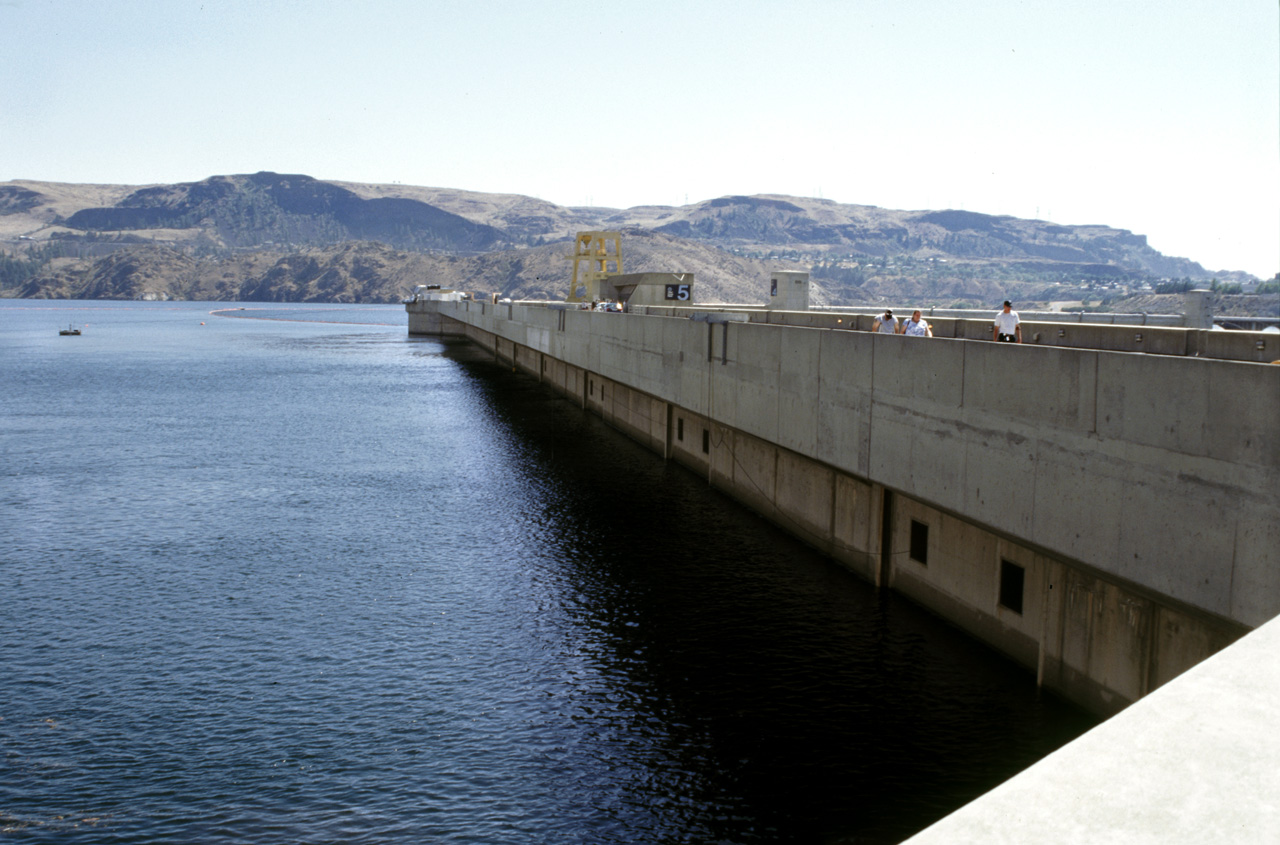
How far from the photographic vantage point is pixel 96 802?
1361 centimetres

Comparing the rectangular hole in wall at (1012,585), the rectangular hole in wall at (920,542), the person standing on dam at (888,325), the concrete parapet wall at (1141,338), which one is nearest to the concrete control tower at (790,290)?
the concrete parapet wall at (1141,338)

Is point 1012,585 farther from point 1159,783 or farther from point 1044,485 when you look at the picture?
point 1159,783

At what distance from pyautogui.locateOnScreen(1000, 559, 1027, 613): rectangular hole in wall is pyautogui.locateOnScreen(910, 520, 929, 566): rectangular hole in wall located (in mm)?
3044

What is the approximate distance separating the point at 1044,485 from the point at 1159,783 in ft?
35.5

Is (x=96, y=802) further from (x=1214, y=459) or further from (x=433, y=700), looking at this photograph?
(x=1214, y=459)

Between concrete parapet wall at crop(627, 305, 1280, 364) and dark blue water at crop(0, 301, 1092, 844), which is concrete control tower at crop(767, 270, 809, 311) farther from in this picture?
concrete parapet wall at crop(627, 305, 1280, 364)

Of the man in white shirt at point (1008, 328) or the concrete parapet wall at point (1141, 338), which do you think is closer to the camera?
the concrete parapet wall at point (1141, 338)

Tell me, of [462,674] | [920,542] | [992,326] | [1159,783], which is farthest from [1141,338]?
[1159,783]

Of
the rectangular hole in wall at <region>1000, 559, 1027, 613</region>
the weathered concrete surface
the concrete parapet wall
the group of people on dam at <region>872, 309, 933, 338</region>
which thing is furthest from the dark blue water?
the weathered concrete surface

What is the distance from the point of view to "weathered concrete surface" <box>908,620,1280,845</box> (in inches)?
155

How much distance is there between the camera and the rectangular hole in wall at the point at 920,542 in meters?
21.2

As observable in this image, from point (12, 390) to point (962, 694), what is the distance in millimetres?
73676

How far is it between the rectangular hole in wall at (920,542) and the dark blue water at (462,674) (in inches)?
46.5

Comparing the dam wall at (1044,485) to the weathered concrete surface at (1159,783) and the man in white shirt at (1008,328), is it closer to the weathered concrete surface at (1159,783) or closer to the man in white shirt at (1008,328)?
the man in white shirt at (1008,328)
